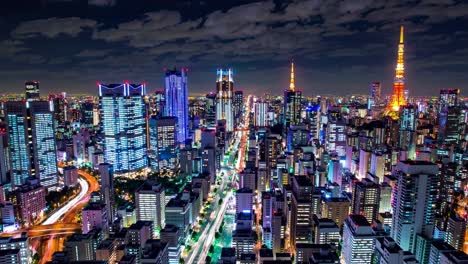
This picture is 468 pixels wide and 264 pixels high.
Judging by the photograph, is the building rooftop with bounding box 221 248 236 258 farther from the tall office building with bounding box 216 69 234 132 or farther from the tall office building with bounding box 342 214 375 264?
the tall office building with bounding box 216 69 234 132

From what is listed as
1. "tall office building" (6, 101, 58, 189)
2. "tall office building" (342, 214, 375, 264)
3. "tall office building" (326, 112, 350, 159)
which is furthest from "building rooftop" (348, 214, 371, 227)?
"tall office building" (6, 101, 58, 189)

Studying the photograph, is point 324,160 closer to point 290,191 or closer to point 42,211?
point 290,191

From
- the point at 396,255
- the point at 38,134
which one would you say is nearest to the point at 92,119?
the point at 38,134

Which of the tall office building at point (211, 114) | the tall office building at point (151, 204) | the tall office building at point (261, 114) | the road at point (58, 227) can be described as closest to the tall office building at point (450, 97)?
the tall office building at point (261, 114)

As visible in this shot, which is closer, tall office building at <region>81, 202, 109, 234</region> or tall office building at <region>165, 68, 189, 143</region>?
tall office building at <region>81, 202, 109, 234</region>

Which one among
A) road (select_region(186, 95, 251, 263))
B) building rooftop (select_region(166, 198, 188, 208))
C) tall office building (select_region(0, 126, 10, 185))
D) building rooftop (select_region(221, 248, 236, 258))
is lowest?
road (select_region(186, 95, 251, 263))

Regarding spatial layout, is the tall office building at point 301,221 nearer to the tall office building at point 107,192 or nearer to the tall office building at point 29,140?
the tall office building at point 107,192
